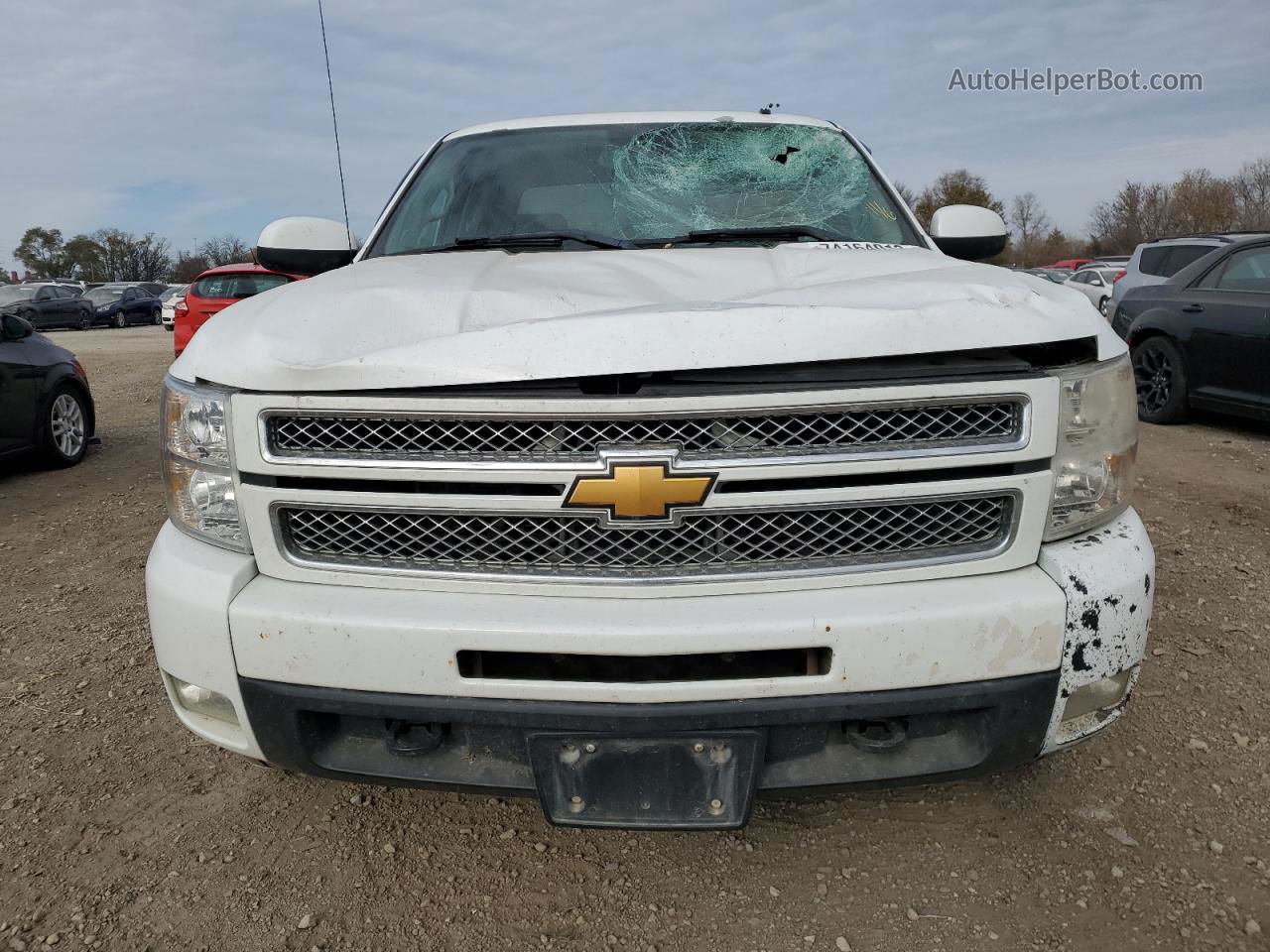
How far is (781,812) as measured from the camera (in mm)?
2303

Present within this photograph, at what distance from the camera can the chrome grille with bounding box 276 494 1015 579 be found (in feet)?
5.56

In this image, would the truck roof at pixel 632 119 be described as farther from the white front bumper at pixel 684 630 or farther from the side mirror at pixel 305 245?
the white front bumper at pixel 684 630

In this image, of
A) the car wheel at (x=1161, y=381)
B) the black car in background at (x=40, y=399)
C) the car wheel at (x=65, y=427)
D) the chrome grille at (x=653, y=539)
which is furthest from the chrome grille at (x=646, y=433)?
the car wheel at (x=1161, y=381)

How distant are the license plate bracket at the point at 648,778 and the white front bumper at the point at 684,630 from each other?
104 millimetres

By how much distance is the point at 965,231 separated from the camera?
3.03m

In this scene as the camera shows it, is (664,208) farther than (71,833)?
Yes

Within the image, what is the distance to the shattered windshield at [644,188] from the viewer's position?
2.79 m

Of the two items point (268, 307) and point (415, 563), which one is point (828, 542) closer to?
point (415, 563)

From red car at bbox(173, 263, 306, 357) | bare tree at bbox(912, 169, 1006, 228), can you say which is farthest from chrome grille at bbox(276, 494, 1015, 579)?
bare tree at bbox(912, 169, 1006, 228)

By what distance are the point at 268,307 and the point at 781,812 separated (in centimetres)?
176

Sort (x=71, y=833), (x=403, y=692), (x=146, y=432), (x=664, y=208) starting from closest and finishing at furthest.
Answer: (x=403, y=692)
(x=71, y=833)
(x=664, y=208)
(x=146, y=432)

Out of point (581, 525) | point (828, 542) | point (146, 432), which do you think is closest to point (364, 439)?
point (581, 525)

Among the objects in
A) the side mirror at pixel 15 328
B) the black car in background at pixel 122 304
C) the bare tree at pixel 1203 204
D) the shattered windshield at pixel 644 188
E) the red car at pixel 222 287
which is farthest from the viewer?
the bare tree at pixel 1203 204

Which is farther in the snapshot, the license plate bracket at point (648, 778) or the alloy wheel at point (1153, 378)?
the alloy wheel at point (1153, 378)
